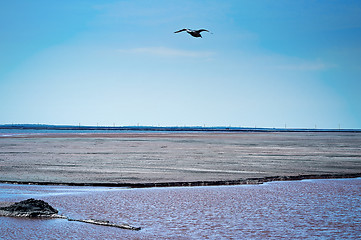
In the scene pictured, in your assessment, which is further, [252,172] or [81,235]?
[252,172]

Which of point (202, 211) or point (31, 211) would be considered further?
point (202, 211)

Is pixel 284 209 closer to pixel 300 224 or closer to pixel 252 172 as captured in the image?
pixel 300 224

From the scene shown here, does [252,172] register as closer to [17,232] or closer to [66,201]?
[66,201]

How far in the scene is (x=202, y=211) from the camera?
423 inches

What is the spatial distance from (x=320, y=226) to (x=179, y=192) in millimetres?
5456

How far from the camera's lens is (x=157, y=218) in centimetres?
991

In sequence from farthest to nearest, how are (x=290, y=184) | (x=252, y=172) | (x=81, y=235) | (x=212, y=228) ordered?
(x=252, y=172) < (x=290, y=184) < (x=212, y=228) < (x=81, y=235)

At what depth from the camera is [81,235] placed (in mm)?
8367

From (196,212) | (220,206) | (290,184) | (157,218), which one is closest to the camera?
(157,218)

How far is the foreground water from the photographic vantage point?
27.9 ft

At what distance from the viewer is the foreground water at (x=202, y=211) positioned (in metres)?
8.52

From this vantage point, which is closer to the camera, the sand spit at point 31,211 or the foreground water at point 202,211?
the foreground water at point 202,211

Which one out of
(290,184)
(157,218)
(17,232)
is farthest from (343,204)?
(17,232)

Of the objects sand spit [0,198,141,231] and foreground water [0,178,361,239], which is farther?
sand spit [0,198,141,231]
